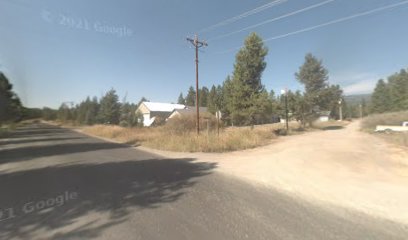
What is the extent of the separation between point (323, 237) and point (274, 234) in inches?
28.6

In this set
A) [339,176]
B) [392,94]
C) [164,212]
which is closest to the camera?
[164,212]

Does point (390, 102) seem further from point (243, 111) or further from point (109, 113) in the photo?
point (109, 113)

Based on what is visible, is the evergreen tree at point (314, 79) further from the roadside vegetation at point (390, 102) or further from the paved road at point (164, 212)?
the paved road at point (164, 212)

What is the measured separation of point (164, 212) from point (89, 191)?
247cm

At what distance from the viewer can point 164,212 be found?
475cm

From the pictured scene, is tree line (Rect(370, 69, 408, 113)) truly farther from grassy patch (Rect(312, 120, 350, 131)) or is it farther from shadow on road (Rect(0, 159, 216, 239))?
shadow on road (Rect(0, 159, 216, 239))

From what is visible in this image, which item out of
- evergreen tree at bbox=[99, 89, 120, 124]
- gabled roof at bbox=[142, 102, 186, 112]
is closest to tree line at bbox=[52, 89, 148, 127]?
evergreen tree at bbox=[99, 89, 120, 124]

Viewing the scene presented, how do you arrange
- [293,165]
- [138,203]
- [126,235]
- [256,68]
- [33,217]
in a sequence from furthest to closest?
1. [256,68]
2. [293,165]
3. [138,203]
4. [33,217]
5. [126,235]

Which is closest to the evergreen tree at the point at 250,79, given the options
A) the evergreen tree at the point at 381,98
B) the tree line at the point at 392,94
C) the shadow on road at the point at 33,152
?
the shadow on road at the point at 33,152

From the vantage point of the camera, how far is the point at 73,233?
3.86 metres

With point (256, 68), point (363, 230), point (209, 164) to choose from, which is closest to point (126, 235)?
point (363, 230)

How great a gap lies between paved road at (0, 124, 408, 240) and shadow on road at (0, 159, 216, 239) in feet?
0.06

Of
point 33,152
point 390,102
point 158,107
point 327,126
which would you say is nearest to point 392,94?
point 390,102

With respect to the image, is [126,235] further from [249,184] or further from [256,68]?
[256,68]
